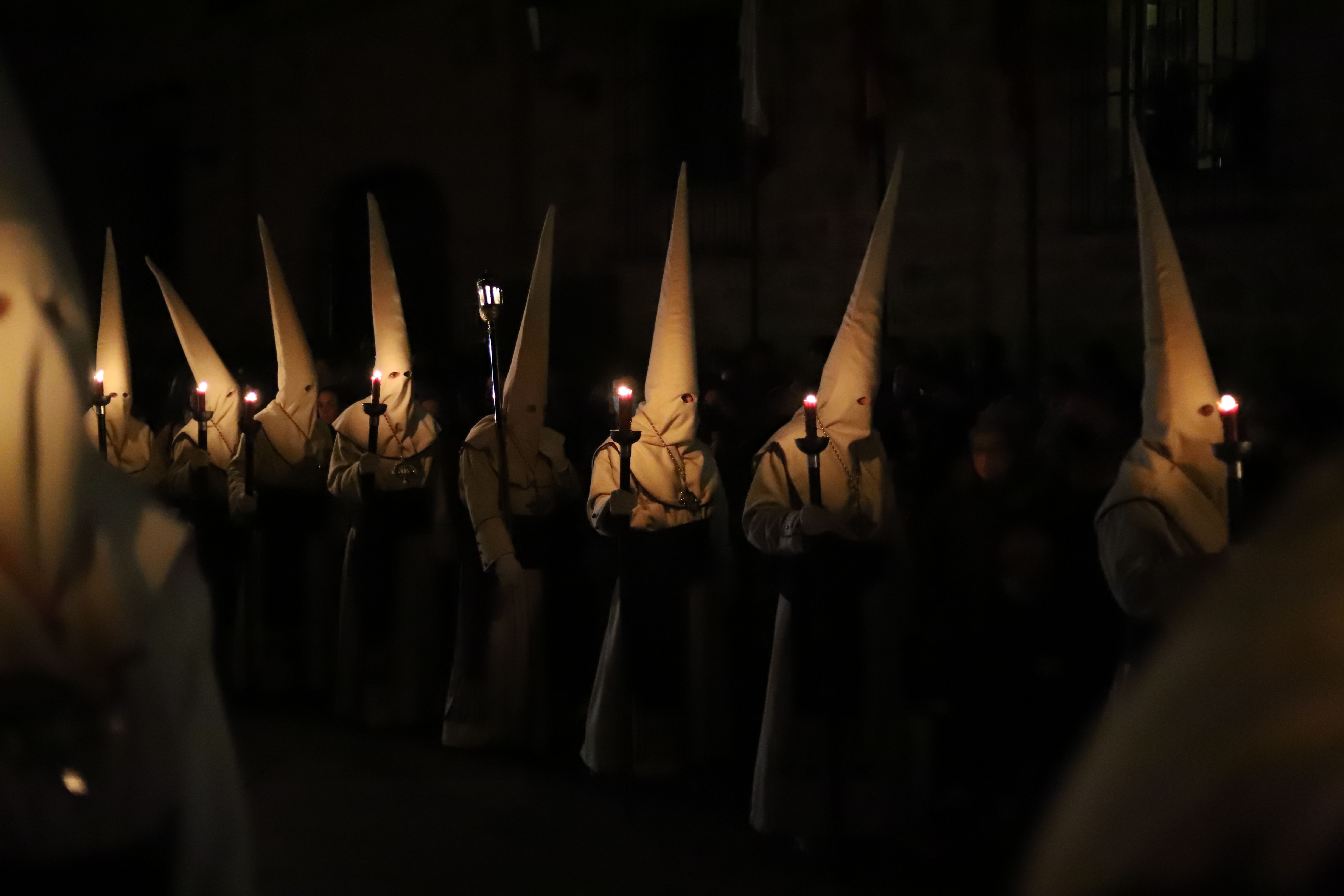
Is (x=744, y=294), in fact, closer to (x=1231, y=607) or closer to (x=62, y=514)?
(x=62, y=514)

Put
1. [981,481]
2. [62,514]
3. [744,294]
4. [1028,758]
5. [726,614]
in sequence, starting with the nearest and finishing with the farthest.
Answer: [62,514] → [1028,758] → [981,481] → [726,614] → [744,294]

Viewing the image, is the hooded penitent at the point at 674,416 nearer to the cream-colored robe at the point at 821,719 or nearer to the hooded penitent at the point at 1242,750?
the cream-colored robe at the point at 821,719

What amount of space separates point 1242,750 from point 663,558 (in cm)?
508

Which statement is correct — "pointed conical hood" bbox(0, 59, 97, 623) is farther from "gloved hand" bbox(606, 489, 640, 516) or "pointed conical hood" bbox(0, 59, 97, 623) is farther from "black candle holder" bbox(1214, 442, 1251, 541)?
"gloved hand" bbox(606, 489, 640, 516)

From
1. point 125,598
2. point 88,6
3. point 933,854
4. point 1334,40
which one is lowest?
point 933,854

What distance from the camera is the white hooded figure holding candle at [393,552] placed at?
7691 millimetres

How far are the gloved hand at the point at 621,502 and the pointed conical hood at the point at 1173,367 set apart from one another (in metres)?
2.20

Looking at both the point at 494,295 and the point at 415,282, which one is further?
the point at 415,282

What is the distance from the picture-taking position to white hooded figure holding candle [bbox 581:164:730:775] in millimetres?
6348

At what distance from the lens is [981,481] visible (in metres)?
5.62

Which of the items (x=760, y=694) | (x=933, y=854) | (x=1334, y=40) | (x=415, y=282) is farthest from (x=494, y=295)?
(x=415, y=282)

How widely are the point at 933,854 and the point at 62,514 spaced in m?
3.76

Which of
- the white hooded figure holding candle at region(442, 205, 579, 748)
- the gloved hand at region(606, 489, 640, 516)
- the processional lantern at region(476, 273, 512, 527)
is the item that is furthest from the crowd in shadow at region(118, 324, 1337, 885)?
the gloved hand at region(606, 489, 640, 516)

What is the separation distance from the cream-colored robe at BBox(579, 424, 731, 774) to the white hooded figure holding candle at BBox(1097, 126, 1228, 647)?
230 cm
